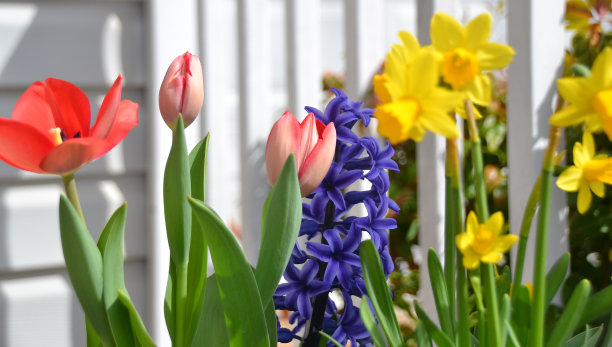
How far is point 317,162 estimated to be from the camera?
0.43 metres

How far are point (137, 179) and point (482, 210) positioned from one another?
4.07 ft

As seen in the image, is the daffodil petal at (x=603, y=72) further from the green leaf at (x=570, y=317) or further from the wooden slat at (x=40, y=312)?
the wooden slat at (x=40, y=312)

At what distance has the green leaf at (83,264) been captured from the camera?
412 mm

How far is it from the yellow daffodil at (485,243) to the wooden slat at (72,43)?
1.23 m

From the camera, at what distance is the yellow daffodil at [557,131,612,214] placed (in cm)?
36

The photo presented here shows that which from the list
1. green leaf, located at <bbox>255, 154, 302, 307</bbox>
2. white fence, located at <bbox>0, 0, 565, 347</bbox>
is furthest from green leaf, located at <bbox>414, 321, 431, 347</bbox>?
white fence, located at <bbox>0, 0, 565, 347</bbox>

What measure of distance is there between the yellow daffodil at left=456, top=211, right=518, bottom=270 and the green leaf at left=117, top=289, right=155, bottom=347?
0.24 meters

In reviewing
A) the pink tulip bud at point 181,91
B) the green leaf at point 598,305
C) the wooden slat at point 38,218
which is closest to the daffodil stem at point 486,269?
the green leaf at point 598,305

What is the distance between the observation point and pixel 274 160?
1.42 feet

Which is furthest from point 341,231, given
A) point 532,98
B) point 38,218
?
point 38,218

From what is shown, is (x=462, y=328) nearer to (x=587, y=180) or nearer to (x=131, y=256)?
(x=587, y=180)

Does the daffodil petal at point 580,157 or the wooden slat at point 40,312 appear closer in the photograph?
the daffodil petal at point 580,157

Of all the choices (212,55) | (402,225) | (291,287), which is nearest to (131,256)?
(212,55)

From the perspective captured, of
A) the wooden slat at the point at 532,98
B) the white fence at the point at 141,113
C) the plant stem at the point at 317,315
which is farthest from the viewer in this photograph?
the white fence at the point at 141,113
